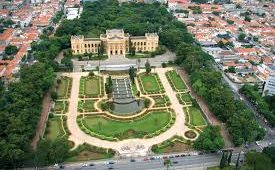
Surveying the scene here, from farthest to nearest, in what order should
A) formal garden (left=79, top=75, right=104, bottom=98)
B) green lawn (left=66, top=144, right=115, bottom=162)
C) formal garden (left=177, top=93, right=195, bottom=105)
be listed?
formal garden (left=79, top=75, right=104, bottom=98), formal garden (left=177, top=93, right=195, bottom=105), green lawn (left=66, top=144, right=115, bottom=162)

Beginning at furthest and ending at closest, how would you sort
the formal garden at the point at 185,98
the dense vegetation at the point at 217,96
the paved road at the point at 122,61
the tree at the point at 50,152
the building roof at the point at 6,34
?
the building roof at the point at 6,34
the paved road at the point at 122,61
the formal garden at the point at 185,98
the dense vegetation at the point at 217,96
the tree at the point at 50,152

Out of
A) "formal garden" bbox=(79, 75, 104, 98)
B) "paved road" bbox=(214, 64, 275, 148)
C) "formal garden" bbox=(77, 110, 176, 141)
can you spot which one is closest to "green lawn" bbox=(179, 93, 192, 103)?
"formal garden" bbox=(77, 110, 176, 141)

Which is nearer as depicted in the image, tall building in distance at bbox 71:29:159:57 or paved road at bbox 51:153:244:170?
paved road at bbox 51:153:244:170

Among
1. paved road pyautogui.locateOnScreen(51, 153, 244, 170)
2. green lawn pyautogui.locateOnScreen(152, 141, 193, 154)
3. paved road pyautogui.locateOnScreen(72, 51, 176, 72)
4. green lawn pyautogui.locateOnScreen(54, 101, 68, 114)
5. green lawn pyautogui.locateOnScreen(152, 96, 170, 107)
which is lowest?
paved road pyautogui.locateOnScreen(51, 153, 244, 170)

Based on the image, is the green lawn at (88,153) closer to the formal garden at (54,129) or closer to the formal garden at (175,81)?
the formal garden at (54,129)

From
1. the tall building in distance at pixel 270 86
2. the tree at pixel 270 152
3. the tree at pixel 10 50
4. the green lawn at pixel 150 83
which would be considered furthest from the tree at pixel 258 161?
the tree at pixel 10 50

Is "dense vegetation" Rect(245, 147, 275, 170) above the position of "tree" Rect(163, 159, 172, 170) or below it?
above

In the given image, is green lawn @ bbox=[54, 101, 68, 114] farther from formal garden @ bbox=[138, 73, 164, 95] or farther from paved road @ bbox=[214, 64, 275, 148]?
paved road @ bbox=[214, 64, 275, 148]

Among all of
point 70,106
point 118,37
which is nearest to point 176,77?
point 118,37
